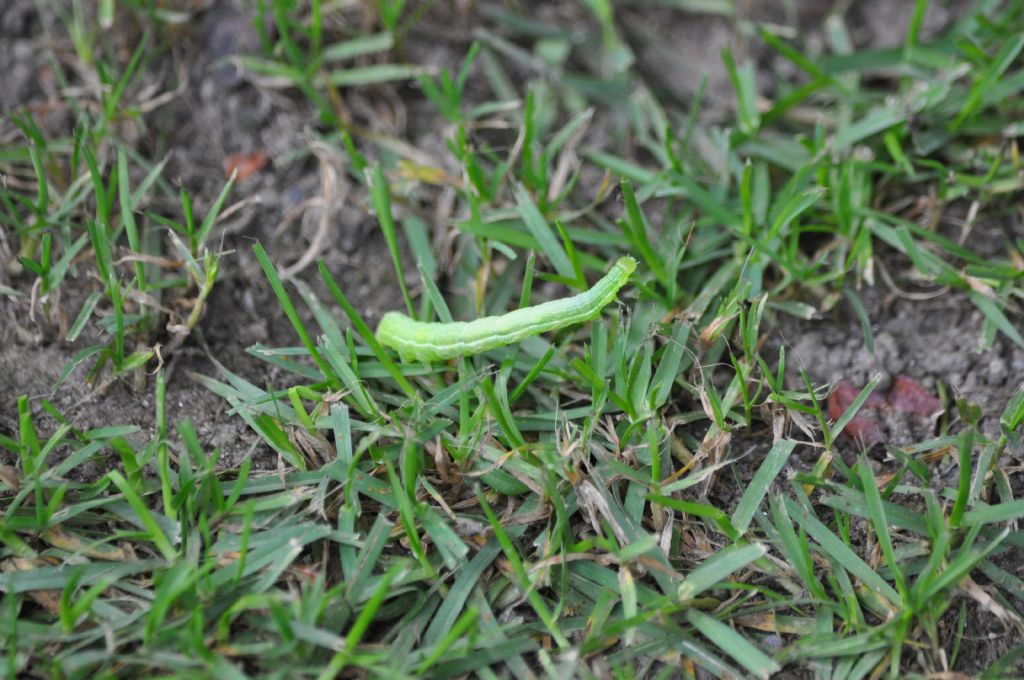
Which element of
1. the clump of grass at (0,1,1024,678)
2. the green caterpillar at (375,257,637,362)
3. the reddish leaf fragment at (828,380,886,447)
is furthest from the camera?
the reddish leaf fragment at (828,380,886,447)

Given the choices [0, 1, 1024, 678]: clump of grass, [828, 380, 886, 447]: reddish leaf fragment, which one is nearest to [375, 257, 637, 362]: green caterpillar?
[0, 1, 1024, 678]: clump of grass

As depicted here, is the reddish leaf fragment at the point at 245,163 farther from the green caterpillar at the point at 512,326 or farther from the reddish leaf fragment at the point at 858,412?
the reddish leaf fragment at the point at 858,412

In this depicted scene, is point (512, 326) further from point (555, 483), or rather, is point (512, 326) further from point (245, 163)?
point (245, 163)

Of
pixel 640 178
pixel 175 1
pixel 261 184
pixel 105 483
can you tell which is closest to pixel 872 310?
pixel 640 178

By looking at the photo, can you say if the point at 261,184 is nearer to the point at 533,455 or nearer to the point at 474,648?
the point at 533,455

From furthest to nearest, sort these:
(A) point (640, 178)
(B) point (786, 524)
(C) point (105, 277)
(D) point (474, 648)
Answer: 1. (A) point (640, 178)
2. (C) point (105, 277)
3. (B) point (786, 524)
4. (D) point (474, 648)

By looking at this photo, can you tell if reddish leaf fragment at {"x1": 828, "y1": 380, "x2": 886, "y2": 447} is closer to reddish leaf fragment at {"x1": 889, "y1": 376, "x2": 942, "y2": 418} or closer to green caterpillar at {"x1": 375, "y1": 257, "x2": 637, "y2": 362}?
reddish leaf fragment at {"x1": 889, "y1": 376, "x2": 942, "y2": 418}
